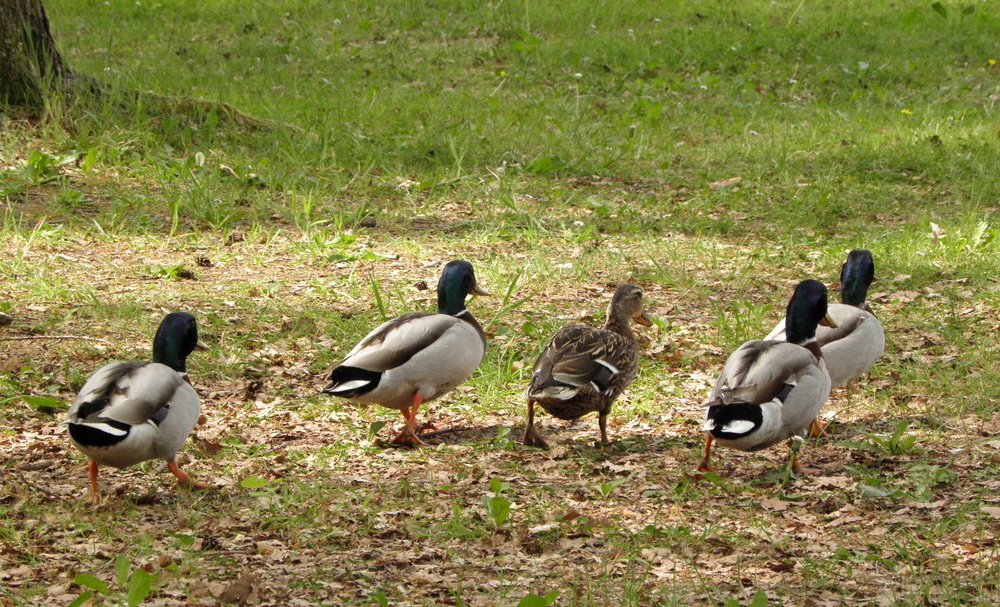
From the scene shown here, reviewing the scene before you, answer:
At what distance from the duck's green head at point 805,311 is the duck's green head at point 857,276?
949 mm

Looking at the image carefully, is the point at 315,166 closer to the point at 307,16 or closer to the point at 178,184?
the point at 178,184

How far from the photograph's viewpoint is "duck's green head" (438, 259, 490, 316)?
5285 mm

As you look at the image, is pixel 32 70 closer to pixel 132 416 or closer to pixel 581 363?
pixel 132 416

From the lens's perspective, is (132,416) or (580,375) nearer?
(132,416)

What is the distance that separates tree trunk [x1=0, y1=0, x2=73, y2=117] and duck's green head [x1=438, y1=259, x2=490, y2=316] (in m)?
4.60

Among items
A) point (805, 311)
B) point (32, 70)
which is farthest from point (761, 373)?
point (32, 70)

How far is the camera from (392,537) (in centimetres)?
381

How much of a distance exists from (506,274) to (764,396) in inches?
113

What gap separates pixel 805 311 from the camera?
476cm

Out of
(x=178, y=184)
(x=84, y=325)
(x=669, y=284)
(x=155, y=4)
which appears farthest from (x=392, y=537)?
(x=155, y=4)

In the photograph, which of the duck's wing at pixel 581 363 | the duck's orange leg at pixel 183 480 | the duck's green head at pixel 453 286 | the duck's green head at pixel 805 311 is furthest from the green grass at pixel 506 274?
the duck's green head at pixel 805 311

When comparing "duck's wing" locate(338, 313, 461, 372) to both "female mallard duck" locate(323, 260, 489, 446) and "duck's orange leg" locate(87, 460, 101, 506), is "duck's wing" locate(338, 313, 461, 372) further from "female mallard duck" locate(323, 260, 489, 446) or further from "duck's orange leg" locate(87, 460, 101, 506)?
"duck's orange leg" locate(87, 460, 101, 506)

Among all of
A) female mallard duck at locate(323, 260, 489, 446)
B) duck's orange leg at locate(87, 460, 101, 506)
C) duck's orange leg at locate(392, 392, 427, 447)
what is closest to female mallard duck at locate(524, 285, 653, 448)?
female mallard duck at locate(323, 260, 489, 446)

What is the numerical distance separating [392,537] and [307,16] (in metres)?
11.2
